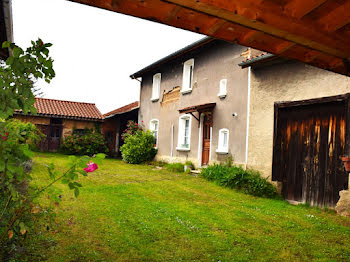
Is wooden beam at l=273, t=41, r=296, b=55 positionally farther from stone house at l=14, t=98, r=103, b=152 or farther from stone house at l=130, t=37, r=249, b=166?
stone house at l=14, t=98, r=103, b=152

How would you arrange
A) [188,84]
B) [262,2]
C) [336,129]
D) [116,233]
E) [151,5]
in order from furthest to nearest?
[188,84] < [336,129] < [116,233] < [262,2] < [151,5]

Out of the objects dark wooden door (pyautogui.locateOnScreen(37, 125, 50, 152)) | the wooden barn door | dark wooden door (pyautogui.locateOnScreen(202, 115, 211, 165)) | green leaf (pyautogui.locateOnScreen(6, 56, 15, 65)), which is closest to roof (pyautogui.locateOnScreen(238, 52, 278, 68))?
the wooden barn door

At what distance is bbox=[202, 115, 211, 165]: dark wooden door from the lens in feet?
37.0

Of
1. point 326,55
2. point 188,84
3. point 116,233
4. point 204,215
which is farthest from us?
point 188,84

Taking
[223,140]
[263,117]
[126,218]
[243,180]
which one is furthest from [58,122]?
[126,218]

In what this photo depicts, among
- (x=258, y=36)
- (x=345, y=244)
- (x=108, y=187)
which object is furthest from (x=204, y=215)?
(x=258, y=36)

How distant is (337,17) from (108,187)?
630cm

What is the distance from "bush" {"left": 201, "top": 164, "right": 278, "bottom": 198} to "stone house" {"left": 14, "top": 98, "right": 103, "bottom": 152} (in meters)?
12.1

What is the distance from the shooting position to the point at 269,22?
2.20m

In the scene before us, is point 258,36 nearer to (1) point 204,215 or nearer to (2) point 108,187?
(1) point 204,215

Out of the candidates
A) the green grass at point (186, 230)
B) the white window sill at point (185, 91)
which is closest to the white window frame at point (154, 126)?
the white window sill at point (185, 91)

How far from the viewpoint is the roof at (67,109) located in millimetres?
18348

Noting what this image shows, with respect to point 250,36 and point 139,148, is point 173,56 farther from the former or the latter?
point 250,36

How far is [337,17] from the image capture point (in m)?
2.31
